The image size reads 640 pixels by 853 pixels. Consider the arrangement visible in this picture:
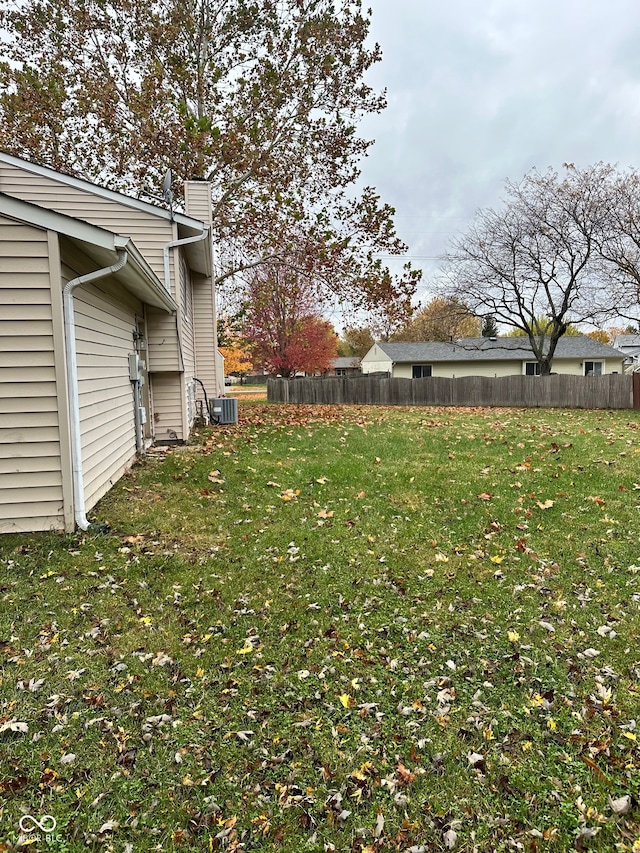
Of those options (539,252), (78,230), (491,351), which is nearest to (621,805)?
(78,230)

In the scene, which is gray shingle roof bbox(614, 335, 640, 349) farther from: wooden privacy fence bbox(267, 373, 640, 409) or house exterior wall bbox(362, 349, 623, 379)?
wooden privacy fence bbox(267, 373, 640, 409)

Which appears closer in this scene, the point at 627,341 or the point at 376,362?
the point at 376,362

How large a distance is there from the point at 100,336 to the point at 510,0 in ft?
38.5

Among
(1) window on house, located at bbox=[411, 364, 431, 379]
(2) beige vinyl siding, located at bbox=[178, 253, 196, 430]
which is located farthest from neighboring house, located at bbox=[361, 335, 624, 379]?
(2) beige vinyl siding, located at bbox=[178, 253, 196, 430]

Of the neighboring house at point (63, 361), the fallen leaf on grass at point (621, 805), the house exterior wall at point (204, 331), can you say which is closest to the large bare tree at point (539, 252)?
the house exterior wall at point (204, 331)

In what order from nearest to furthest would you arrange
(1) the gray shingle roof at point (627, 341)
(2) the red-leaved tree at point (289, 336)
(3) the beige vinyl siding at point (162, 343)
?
(3) the beige vinyl siding at point (162, 343) < (2) the red-leaved tree at point (289, 336) < (1) the gray shingle roof at point (627, 341)

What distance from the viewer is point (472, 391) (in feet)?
66.8

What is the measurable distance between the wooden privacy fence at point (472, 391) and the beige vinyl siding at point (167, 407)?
43.9 feet

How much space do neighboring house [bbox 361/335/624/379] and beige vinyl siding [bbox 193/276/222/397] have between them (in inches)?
679

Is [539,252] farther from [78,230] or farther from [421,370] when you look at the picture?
[78,230]

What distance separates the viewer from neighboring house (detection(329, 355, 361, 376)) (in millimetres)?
49094

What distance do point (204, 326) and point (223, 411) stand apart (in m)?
2.36

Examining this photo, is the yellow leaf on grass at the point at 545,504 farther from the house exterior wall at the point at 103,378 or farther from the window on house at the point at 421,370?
the window on house at the point at 421,370

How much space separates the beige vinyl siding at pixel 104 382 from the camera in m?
4.78
